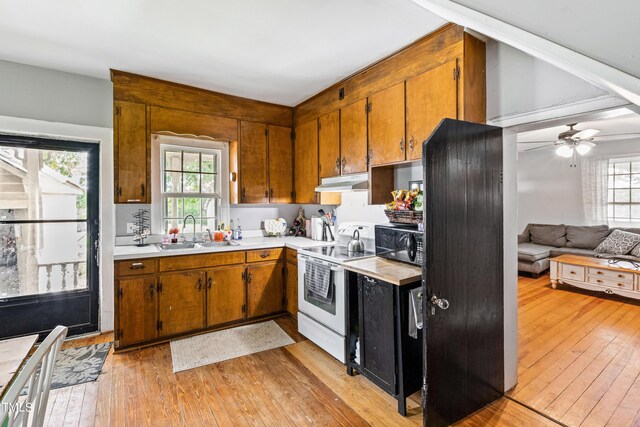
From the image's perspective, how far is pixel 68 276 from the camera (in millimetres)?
3207

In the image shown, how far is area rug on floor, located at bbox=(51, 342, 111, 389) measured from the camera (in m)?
2.41

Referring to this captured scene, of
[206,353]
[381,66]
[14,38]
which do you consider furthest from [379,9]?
[206,353]

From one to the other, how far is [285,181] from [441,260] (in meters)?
2.72

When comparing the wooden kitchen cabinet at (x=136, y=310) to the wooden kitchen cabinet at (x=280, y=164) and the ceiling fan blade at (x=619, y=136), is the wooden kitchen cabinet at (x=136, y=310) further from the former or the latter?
the ceiling fan blade at (x=619, y=136)

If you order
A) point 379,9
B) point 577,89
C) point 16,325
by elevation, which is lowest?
point 16,325

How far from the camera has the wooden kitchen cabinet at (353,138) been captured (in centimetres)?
297

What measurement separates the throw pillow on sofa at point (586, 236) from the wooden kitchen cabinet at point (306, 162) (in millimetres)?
5445

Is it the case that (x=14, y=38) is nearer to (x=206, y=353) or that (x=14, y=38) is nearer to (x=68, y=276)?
(x=68, y=276)

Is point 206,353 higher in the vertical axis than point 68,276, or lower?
lower

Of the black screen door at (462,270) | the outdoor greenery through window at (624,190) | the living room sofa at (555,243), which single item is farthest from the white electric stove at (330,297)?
the outdoor greenery through window at (624,190)

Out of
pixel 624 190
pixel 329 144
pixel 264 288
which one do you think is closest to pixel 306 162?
pixel 329 144

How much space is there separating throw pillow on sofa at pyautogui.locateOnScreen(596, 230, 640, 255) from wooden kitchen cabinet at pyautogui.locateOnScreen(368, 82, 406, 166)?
5.08 metres

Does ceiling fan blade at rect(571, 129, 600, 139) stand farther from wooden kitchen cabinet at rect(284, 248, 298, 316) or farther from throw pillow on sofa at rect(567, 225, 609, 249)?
wooden kitchen cabinet at rect(284, 248, 298, 316)

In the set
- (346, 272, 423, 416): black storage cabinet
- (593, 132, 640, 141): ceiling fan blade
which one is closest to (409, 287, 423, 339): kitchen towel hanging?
(346, 272, 423, 416): black storage cabinet
